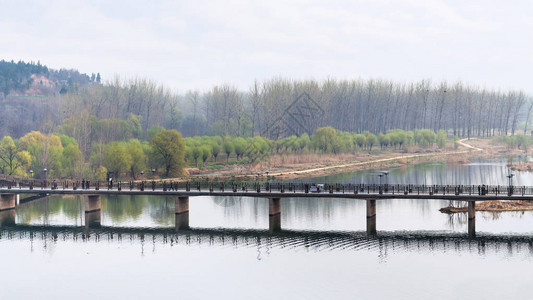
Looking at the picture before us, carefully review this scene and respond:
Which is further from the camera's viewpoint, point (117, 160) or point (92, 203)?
point (117, 160)

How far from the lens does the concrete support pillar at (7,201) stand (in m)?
71.1

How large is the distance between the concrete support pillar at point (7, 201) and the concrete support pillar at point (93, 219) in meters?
10.2

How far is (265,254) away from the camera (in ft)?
161

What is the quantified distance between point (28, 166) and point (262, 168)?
39.0 m

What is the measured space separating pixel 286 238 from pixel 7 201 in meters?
34.4

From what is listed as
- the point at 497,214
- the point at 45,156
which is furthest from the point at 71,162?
the point at 497,214

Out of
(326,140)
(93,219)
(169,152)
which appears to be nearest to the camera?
(93,219)

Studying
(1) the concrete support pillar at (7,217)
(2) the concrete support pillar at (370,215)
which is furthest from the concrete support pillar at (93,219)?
(2) the concrete support pillar at (370,215)

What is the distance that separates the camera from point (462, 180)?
91.2 meters

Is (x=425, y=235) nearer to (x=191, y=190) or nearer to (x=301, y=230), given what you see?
(x=301, y=230)

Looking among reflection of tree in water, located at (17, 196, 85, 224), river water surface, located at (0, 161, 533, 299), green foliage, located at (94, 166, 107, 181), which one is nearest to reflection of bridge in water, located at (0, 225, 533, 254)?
river water surface, located at (0, 161, 533, 299)

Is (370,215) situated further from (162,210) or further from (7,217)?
(7,217)

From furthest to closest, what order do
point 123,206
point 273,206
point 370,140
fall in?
1. point 370,140
2. point 123,206
3. point 273,206

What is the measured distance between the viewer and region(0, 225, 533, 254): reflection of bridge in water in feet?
166
